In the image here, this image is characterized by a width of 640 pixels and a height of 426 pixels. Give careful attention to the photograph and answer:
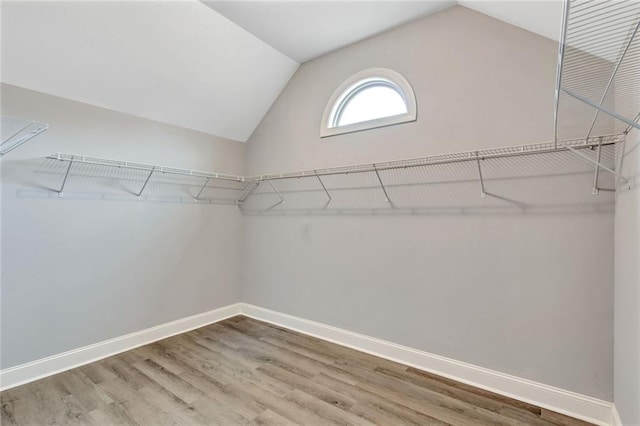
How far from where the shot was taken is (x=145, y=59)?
7.63 feet

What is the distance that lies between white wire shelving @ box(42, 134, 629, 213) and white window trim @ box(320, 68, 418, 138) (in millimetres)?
335

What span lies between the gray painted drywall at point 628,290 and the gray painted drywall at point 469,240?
0.38ft

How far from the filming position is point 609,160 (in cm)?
169

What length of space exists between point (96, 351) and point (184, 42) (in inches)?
97.2

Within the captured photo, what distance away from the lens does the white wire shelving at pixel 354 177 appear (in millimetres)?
1793

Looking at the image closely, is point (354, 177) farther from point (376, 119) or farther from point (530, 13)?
point (530, 13)

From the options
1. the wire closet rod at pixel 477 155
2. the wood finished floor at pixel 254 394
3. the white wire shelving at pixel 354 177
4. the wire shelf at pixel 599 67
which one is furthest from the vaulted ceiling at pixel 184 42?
the wood finished floor at pixel 254 394

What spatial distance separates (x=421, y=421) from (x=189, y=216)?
2554 mm

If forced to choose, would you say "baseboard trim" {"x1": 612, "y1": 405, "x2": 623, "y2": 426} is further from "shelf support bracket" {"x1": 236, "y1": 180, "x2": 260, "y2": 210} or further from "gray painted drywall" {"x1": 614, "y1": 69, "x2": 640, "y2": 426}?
"shelf support bracket" {"x1": 236, "y1": 180, "x2": 260, "y2": 210}

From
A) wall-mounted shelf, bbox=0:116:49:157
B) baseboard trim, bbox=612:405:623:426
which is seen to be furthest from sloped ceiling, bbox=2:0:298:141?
baseboard trim, bbox=612:405:623:426

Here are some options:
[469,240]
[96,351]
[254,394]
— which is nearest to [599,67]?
[469,240]

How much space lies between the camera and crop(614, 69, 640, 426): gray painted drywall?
1256mm

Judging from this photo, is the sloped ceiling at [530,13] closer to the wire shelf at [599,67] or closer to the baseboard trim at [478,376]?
the wire shelf at [599,67]

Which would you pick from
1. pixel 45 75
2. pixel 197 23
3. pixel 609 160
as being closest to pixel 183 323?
pixel 45 75
